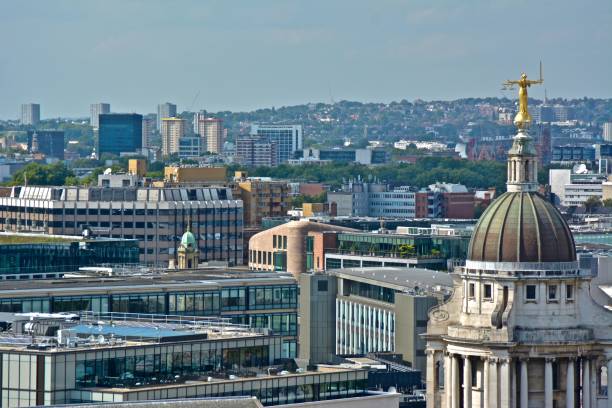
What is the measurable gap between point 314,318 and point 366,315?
4.86 meters

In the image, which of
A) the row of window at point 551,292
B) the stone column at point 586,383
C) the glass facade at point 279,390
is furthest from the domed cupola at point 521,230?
the glass facade at point 279,390

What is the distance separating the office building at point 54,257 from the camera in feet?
479

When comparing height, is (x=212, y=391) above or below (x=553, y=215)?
below

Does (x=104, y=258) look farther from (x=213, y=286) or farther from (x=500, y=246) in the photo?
(x=500, y=246)

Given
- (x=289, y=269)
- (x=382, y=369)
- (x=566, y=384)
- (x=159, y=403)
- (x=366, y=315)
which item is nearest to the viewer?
(x=159, y=403)

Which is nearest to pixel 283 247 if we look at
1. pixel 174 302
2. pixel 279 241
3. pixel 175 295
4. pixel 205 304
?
pixel 279 241

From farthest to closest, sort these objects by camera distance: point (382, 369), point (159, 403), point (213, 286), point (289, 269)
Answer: point (289, 269) → point (213, 286) → point (382, 369) → point (159, 403)

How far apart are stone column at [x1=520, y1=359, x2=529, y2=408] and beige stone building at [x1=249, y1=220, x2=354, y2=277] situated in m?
98.3

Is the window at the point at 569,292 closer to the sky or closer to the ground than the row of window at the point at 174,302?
closer to the sky

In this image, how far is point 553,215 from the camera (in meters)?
85.3

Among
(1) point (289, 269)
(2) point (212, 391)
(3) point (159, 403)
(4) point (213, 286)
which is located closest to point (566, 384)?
(2) point (212, 391)

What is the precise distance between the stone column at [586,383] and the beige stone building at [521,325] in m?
0.03

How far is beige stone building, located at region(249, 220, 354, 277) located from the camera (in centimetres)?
18650

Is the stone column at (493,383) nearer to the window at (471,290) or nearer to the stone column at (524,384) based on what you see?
the stone column at (524,384)
